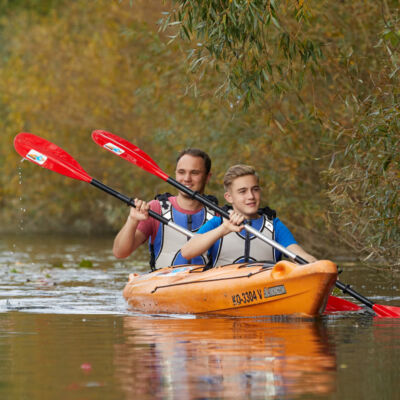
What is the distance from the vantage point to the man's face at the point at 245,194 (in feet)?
25.4

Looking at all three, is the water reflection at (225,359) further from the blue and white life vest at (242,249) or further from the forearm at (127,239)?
the forearm at (127,239)

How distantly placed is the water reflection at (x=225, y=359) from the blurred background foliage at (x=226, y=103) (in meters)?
1.98

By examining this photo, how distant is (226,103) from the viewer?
13086mm

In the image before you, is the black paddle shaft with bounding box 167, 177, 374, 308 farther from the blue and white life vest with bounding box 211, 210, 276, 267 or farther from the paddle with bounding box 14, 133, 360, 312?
the paddle with bounding box 14, 133, 360, 312

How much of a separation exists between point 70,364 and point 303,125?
8.22 metres

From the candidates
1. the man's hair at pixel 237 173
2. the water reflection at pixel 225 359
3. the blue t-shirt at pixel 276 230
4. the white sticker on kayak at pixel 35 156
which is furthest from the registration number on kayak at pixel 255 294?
the white sticker on kayak at pixel 35 156

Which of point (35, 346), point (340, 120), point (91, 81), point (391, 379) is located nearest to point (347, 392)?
point (391, 379)

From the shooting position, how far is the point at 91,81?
944 inches

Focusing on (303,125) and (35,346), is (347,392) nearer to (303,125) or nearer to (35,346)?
(35,346)

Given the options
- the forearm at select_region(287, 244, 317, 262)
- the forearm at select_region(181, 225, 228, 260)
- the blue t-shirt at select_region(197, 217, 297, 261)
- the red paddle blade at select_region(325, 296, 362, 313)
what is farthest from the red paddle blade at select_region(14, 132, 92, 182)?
the red paddle blade at select_region(325, 296, 362, 313)

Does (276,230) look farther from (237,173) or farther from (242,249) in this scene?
(237,173)

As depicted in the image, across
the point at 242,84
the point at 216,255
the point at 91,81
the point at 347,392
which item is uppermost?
the point at 91,81

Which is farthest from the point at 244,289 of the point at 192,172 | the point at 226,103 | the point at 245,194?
the point at 226,103

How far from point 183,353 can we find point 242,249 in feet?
7.65
